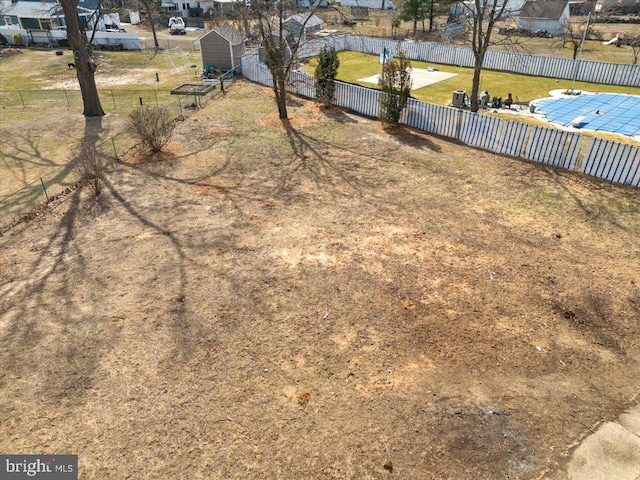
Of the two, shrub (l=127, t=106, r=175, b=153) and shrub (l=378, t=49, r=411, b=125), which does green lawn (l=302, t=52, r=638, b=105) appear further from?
shrub (l=127, t=106, r=175, b=153)

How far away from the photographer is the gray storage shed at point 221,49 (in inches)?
1292

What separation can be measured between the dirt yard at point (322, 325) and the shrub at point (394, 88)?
20.2ft

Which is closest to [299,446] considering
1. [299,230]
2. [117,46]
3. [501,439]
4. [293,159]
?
[501,439]

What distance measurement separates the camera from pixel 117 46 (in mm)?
47156

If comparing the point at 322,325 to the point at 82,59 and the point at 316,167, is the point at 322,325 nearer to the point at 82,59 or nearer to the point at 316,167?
the point at 316,167

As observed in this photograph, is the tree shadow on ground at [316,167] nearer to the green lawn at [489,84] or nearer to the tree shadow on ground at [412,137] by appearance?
the tree shadow on ground at [412,137]

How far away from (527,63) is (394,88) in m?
18.6

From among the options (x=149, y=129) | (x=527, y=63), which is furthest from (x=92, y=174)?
(x=527, y=63)

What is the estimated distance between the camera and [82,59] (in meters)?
23.8

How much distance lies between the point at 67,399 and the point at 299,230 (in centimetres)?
768

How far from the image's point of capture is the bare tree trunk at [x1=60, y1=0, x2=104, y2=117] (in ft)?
75.0

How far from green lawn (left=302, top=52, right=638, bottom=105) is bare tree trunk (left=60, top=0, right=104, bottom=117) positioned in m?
17.8

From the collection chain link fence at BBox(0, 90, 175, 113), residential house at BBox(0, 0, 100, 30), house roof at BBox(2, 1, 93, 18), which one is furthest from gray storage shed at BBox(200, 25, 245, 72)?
house roof at BBox(2, 1, 93, 18)

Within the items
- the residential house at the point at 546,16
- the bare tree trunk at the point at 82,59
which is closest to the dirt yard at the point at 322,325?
the bare tree trunk at the point at 82,59
